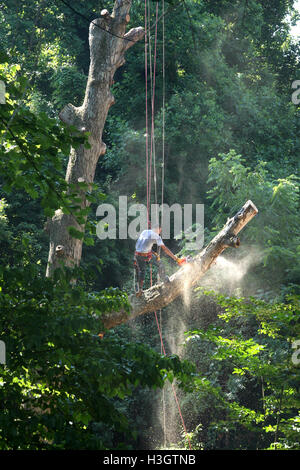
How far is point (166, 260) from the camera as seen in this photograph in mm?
16594

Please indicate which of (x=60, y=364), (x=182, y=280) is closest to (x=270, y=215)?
(x=182, y=280)

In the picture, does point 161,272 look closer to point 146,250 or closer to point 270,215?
point 146,250

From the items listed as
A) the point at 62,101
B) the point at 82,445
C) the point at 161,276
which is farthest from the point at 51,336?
the point at 62,101

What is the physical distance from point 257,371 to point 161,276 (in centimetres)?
268

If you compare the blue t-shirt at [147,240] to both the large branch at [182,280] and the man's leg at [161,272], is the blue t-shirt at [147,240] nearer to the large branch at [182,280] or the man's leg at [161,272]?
the man's leg at [161,272]

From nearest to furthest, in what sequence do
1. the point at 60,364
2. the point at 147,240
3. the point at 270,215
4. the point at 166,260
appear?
the point at 60,364 → the point at 147,240 → the point at 270,215 → the point at 166,260

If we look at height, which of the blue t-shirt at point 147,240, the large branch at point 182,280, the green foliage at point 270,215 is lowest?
the large branch at point 182,280

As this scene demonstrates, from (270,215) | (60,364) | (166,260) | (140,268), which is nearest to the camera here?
(60,364)

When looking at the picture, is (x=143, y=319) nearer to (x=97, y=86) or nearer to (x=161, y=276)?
(x=161, y=276)

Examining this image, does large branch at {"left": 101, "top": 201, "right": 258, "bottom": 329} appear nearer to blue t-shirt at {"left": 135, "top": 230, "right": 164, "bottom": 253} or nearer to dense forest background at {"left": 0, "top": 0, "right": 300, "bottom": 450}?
blue t-shirt at {"left": 135, "top": 230, "right": 164, "bottom": 253}

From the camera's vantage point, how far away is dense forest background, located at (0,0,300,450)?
15.1ft

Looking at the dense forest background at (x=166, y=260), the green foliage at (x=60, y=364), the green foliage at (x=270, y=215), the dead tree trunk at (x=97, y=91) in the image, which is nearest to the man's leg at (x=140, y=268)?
the dense forest background at (x=166, y=260)

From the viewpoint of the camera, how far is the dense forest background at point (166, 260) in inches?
181
